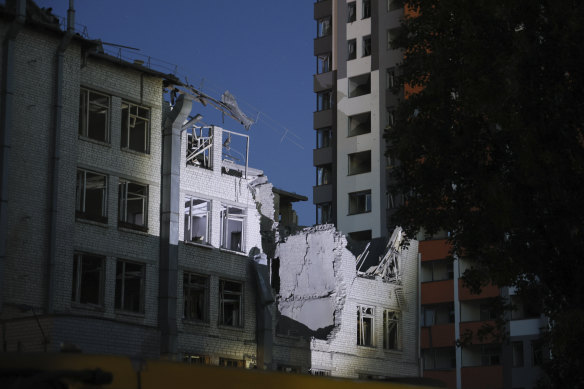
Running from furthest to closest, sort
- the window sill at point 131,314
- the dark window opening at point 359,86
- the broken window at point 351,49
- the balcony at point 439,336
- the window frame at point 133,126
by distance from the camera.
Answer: the broken window at point 351,49 → the dark window opening at point 359,86 → the balcony at point 439,336 → the window frame at point 133,126 → the window sill at point 131,314

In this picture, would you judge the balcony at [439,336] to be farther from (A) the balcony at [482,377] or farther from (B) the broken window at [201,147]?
(B) the broken window at [201,147]

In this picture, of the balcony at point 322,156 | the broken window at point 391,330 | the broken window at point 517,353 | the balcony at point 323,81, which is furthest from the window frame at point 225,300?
the balcony at point 323,81

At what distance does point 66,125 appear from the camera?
35906 millimetres

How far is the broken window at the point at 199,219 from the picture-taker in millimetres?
40347

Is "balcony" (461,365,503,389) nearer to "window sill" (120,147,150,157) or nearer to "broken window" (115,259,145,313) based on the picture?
"broken window" (115,259,145,313)

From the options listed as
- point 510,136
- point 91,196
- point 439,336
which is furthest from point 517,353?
point 510,136

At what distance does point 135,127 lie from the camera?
129ft

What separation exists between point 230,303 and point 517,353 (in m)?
33.4

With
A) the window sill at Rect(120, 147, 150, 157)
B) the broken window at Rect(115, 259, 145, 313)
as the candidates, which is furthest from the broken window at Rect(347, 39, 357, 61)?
the broken window at Rect(115, 259, 145, 313)

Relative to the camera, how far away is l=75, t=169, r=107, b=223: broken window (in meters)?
36.4

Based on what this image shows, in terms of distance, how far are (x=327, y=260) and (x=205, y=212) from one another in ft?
25.9

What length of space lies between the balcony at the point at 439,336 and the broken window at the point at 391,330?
2330 centimetres

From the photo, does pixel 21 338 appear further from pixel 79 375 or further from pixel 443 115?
pixel 79 375

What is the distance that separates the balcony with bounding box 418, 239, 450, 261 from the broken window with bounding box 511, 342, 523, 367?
25.8 ft
